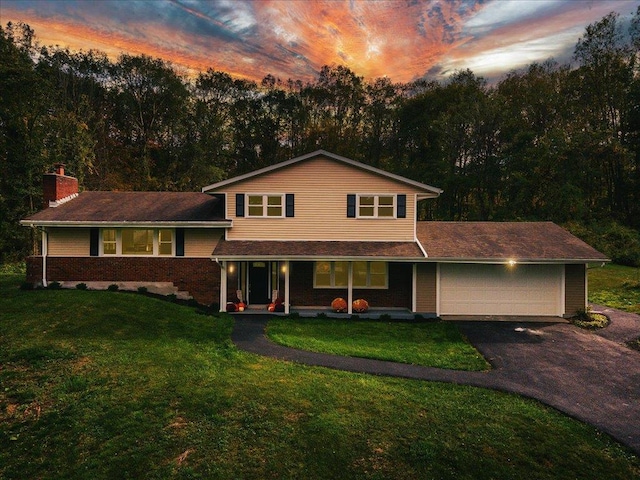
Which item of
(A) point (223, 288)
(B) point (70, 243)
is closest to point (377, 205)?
(A) point (223, 288)

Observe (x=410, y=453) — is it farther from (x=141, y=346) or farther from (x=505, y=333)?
(x=505, y=333)

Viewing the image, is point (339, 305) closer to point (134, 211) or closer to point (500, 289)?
point (500, 289)

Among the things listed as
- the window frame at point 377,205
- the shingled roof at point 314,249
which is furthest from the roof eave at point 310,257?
the window frame at point 377,205

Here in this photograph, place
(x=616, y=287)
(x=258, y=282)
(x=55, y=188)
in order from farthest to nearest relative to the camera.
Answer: (x=616, y=287)
(x=55, y=188)
(x=258, y=282)

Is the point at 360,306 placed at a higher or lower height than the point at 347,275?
lower

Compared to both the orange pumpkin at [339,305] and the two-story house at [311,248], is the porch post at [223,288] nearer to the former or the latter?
the two-story house at [311,248]

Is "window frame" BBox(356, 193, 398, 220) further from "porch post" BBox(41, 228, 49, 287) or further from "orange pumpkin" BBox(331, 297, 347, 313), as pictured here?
"porch post" BBox(41, 228, 49, 287)

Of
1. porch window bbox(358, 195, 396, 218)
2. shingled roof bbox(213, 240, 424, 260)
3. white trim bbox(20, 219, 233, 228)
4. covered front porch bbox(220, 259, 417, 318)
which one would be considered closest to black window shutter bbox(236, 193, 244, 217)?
white trim bbox(20, 219, 233, 228)
